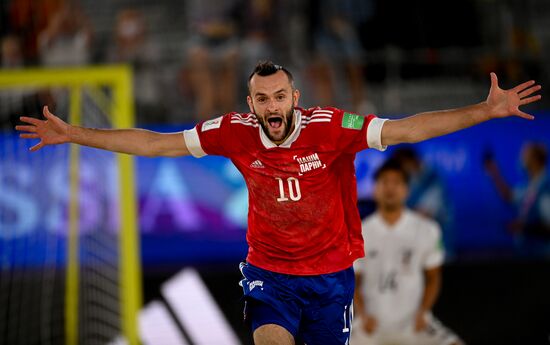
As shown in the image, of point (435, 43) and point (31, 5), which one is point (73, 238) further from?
point (435, 43)

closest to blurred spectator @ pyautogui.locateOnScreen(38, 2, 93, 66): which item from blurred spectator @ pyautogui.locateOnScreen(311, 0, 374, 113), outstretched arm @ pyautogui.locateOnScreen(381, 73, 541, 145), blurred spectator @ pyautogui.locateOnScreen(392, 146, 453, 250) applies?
blurred spectator @ pyautogui.locateOnScreen(311, 0, 374, 113)

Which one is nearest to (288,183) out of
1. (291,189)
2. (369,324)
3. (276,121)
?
(291,189)

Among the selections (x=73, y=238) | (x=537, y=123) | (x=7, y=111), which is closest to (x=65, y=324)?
(x=73, y=238)

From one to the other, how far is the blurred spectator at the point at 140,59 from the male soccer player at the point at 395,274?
17.5ft

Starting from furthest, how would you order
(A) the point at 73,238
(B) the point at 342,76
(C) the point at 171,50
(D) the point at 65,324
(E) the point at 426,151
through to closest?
(C) the point at 171,50, (B) the point at 342,76, (E) the point at 426,151, (D) the point at 65,324, (A) the point at 73,238

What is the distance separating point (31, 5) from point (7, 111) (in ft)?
7.46

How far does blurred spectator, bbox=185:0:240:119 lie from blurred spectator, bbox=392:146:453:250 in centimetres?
257

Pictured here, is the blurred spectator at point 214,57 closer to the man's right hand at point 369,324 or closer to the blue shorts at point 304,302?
the man's right hand at point 369,324

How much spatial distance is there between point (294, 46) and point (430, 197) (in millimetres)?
3030

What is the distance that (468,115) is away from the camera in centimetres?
478

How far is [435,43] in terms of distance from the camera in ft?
42.9

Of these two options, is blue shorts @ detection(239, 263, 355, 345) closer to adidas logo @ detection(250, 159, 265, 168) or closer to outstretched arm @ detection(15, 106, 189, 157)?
adidas logo @ detection(250, 159, 265, 168)

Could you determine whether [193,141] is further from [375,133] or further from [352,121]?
[375,133]

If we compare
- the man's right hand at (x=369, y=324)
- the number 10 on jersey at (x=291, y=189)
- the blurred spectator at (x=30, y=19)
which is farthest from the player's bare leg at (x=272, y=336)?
the blurred spectator at (x=30, y=19)
